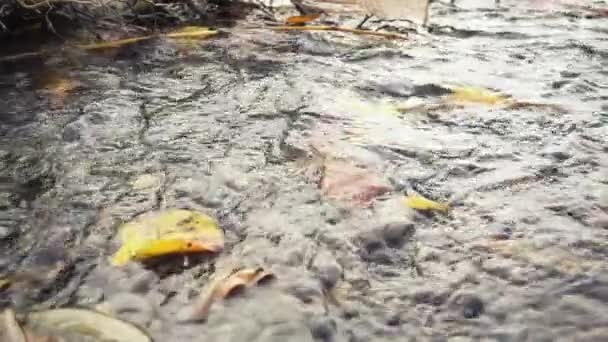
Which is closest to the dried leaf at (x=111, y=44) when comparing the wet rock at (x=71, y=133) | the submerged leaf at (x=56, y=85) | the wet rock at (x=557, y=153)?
the submerged leaf at (x=56, y=85)

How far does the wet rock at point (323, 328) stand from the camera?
1257 mm

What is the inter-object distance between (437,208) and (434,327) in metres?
0.43

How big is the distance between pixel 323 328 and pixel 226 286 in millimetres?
228

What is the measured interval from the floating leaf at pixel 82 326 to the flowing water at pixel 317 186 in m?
0.03

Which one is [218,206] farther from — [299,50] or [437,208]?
[299,50]

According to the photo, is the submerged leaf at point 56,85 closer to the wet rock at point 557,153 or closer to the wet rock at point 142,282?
the wet rock at point 142,282

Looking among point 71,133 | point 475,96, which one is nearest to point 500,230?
point 475,96

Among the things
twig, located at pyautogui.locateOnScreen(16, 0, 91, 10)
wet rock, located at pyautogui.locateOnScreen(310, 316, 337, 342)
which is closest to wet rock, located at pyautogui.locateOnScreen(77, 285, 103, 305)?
wet rock, located at pyautogui.locateOnScreen(310, 316, 337, 342)

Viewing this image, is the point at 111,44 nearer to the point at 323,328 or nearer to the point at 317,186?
the point at 317,186

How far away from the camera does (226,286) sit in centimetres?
138

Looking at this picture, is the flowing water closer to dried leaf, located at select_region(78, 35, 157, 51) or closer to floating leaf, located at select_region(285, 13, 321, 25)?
dried leaf, located at select_region(78, 35, 157, 51)

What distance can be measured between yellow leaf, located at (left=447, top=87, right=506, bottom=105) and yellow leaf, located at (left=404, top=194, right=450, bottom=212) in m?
0.75

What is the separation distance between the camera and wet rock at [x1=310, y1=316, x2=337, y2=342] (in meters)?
1.26

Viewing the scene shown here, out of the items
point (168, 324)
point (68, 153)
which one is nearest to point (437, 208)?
point (168, 324)
